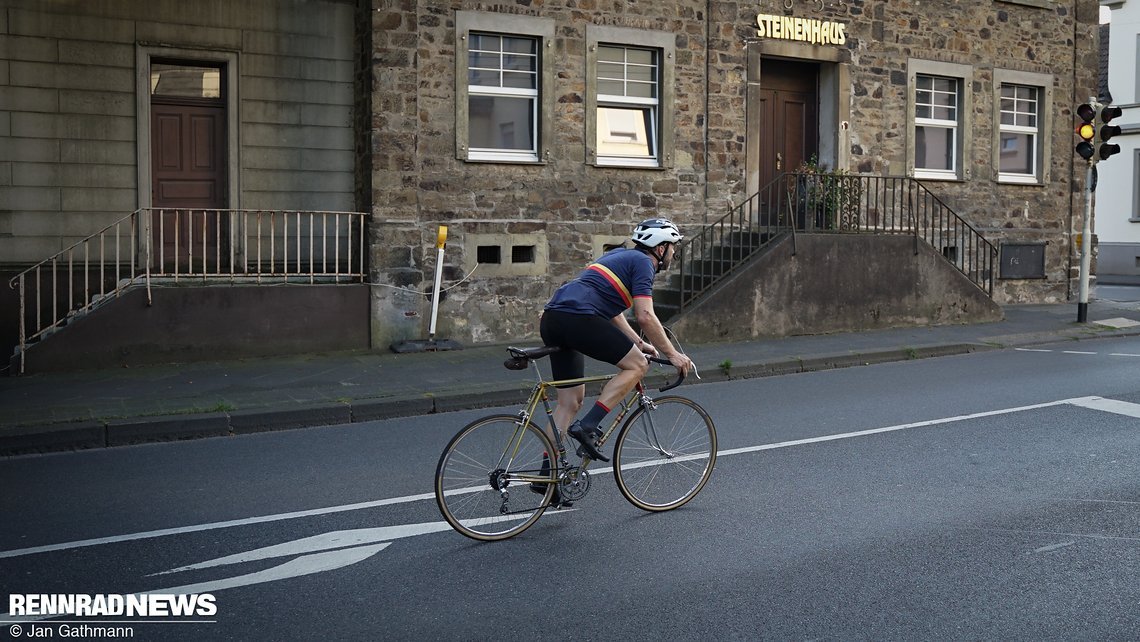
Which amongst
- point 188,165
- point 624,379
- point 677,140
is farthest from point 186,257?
point 624,379

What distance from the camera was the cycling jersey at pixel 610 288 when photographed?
6.73 metres

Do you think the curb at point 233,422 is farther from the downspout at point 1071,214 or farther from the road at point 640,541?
the downspout at point 1071,214

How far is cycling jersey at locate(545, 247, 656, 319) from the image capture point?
6.73m

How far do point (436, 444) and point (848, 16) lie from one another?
1259 cm

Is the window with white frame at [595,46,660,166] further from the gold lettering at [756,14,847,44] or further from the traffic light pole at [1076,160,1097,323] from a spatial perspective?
the traffic light pole at [1076,160,1097,323]

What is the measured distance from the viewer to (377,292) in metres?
15.1

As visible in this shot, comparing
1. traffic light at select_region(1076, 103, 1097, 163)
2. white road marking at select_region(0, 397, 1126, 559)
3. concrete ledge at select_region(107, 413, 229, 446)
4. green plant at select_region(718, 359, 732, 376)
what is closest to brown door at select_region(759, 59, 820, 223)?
traffic light at select_region(1076, 103, 1097, 163)

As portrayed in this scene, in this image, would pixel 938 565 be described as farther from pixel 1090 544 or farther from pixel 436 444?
pixel 436 444

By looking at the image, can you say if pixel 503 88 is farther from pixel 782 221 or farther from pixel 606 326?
pixel 606 326

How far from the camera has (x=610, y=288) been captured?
6.81 metres

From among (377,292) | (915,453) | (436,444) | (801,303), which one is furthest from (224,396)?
(801,303)

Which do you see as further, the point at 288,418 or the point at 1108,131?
the point at 1108,131

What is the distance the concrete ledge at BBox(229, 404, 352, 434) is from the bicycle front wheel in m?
4.58

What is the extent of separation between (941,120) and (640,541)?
1604 centimetres
